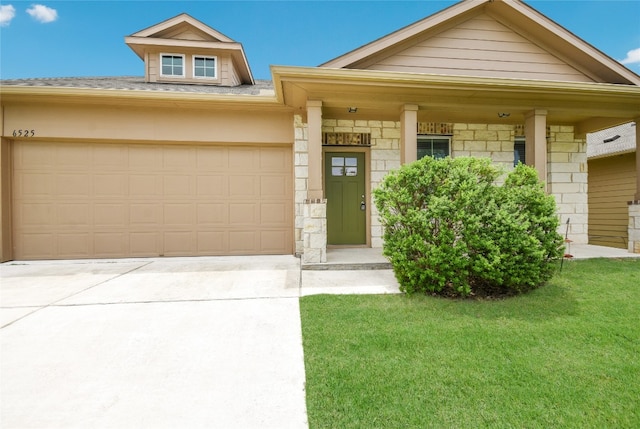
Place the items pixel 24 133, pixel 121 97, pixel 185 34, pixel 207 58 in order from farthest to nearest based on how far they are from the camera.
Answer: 1. pixel 207 58
2. pixel 185 34
3. pixel 24 133
4. pixel 121 97

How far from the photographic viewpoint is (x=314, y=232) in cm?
498

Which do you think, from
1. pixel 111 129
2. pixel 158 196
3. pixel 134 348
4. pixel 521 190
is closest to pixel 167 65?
pixel 111 129

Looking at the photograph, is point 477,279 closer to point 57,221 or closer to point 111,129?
point 111,129

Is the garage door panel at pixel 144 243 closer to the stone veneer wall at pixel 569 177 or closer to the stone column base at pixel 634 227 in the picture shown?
the stone veneer wall at pixel 569 177

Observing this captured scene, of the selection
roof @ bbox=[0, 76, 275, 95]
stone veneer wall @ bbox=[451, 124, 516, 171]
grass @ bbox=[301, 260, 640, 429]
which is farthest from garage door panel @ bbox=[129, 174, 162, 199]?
stone veneer wall @ bbox=[451, 124, 516, 171]

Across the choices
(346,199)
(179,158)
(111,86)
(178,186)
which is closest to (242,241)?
(178,186)

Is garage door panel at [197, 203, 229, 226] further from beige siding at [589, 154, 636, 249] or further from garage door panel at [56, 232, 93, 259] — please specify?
beige siding at [589, 154, 636, 249]

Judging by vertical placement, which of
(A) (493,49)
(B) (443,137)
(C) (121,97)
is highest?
(A) (493,49)

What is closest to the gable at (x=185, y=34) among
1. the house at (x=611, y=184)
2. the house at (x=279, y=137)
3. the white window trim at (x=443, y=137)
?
the house at (x=279, y=137)

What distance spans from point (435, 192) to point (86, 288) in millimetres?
4802

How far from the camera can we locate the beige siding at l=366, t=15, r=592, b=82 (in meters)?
5.81

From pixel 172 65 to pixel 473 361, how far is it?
931 cm

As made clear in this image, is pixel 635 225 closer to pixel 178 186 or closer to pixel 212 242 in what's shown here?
pixel 212 242

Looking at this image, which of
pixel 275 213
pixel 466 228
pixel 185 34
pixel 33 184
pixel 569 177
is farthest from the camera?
pixel 185 34
